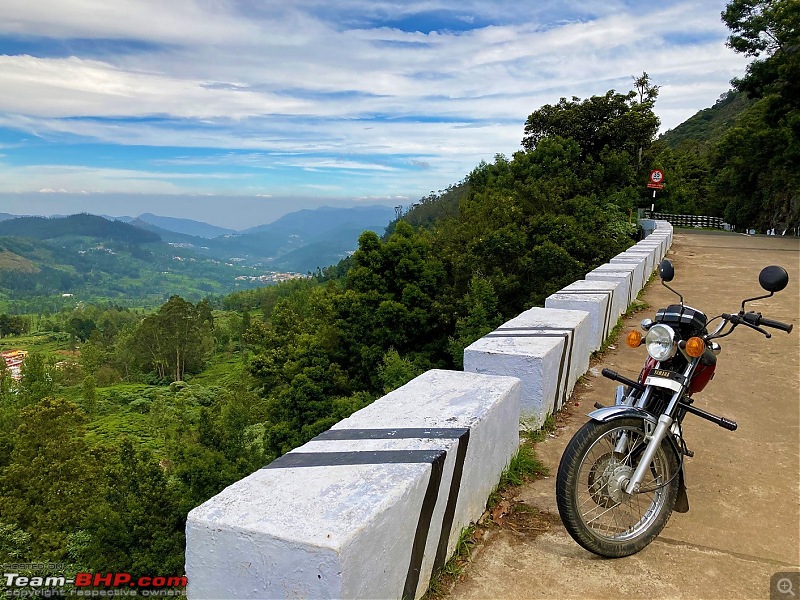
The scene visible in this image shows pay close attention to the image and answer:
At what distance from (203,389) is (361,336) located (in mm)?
50180

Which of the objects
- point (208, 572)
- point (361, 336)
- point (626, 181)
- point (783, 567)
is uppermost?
point (626, 181)

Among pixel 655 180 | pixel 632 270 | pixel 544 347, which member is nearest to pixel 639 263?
pixel 632 270

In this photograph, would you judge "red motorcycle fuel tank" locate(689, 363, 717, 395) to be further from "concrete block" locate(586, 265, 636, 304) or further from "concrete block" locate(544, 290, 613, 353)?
"concrete block" locate(586, 265, 636, 304)

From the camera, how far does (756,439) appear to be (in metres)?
4.75

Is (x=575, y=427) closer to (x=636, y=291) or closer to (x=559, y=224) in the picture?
(x=636, y=291)

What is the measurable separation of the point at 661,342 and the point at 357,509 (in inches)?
70.6

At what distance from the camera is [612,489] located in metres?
3.00

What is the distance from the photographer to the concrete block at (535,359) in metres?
4.59

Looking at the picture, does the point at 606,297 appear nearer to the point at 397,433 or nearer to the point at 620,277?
the point at 620,277

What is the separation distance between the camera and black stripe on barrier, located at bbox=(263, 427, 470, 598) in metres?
2.54

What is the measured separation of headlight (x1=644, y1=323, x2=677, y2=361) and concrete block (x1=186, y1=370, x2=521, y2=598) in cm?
94

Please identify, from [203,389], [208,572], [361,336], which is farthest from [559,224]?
[203,389]

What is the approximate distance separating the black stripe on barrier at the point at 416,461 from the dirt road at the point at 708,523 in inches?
13.8

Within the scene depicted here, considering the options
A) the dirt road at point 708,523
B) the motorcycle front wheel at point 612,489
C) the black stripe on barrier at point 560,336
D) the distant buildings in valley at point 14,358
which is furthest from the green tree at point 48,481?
the distant buildings in valley at point 14,358
